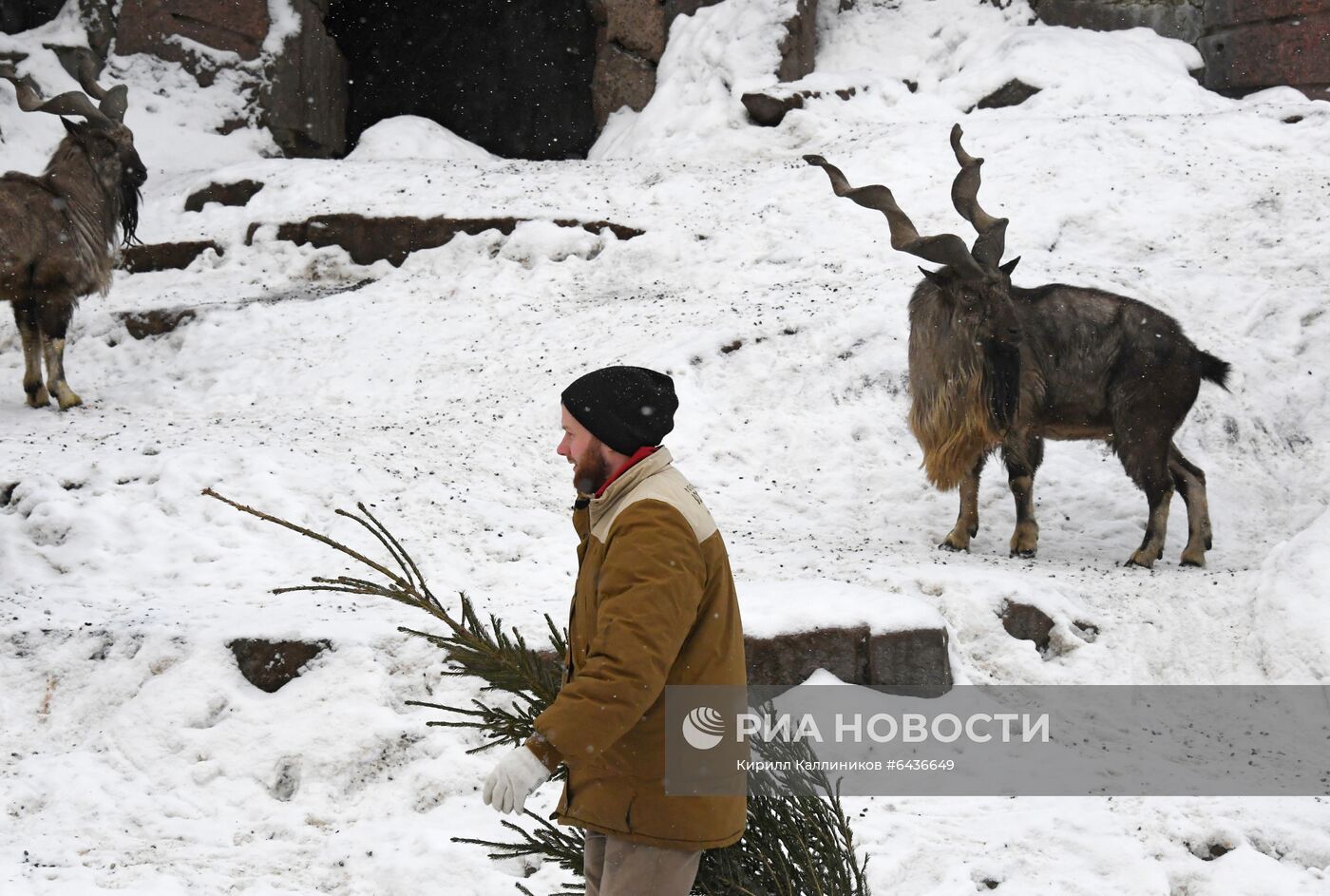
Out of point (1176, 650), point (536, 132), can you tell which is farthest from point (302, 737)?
point (536, 132)

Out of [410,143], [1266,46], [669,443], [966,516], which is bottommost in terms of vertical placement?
[669,443]

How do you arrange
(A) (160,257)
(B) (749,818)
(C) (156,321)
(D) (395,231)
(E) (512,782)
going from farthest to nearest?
1. (A) (160,257)
2. (D) (395,231)
3. (C) (156,321)
4. (B) (749,818)
5. (E) (512,782)

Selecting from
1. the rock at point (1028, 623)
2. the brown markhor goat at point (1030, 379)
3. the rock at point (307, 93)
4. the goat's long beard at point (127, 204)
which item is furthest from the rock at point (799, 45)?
the rock at point (1028, 623)

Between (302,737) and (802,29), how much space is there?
11867 mm

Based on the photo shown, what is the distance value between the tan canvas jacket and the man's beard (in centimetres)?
5

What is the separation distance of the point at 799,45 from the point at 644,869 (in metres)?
13.3

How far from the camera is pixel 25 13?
14289mm

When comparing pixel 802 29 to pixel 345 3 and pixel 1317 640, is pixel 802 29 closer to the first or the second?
pixel 345 3

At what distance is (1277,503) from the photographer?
307 inches

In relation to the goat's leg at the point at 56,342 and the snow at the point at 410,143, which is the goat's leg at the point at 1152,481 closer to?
the goat's leg at the point at 56,342

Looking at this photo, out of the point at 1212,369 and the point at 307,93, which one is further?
the point at 307,93

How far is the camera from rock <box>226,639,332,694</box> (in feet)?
16.9

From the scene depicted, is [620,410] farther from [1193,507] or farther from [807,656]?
[1193,507]

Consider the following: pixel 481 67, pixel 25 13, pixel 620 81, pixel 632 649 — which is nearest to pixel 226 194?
pixel 25 13
